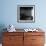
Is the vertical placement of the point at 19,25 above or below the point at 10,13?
below

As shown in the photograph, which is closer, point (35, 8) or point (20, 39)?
point (20, 39)

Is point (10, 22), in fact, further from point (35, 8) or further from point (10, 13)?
point (35, 8)

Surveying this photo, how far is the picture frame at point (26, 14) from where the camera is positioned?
163 inches

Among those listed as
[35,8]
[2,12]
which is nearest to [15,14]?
[2,12]

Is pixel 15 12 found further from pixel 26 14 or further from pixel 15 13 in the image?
pixel 26 14

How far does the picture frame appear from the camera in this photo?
4.15m

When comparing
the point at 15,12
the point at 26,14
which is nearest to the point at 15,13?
the point at 15,12

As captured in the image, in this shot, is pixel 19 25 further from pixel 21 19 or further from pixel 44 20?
pixel 44 20

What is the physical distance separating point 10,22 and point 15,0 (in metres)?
0.73

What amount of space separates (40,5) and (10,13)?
1.01 metres

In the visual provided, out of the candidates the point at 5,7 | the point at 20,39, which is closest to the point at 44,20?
the point at 20,39

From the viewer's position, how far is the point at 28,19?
13.7 ft

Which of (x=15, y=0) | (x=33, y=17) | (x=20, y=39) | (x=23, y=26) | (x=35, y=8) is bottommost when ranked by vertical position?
(x=20, y=39)

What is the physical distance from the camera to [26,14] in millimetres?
4168
